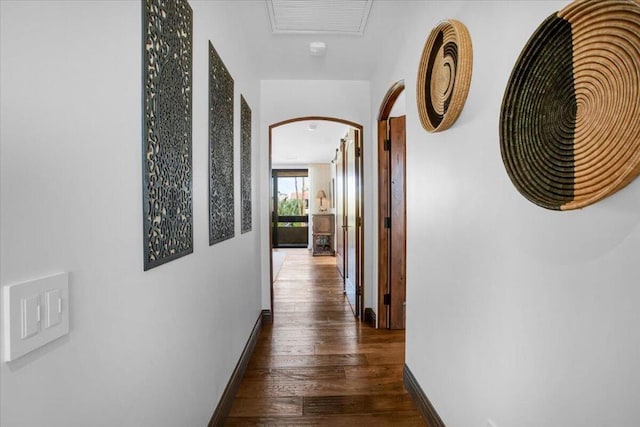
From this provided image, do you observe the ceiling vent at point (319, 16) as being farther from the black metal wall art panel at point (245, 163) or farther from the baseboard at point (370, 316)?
the baseboard at point (370, 316)

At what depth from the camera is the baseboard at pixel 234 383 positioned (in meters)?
1.76

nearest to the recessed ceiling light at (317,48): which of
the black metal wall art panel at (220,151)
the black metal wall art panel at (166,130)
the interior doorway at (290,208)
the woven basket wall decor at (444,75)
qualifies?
the black metal wall art panel at (220,151)

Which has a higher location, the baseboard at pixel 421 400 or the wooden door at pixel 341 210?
the wooden door at pixel 341 210

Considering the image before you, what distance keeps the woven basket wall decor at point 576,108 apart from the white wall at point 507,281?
64 mm

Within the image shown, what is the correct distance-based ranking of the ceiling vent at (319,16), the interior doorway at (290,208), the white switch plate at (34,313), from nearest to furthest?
the white switch plate at (34,313) < the ceiling vent at (319,16) < the interior doorway at (290,208)

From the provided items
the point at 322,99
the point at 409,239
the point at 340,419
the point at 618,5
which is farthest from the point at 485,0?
the point at 322,99

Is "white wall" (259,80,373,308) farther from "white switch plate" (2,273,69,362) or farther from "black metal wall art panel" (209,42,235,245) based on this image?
"white switch plate" (2,273,69,362)

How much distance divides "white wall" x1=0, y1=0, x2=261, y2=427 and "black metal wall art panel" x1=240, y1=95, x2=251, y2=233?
1317 mm

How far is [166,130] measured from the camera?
3.69 feet

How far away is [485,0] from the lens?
1290 mm

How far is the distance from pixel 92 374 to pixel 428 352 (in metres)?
1.64

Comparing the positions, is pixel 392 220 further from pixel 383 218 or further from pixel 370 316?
pixel 370 316

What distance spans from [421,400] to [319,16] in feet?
8.06

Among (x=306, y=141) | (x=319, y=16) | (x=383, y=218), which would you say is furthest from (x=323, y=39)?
(x=306, y=141)
